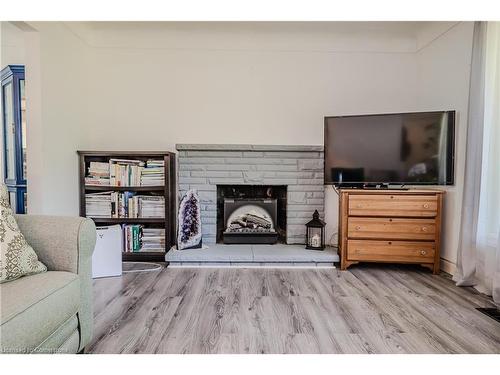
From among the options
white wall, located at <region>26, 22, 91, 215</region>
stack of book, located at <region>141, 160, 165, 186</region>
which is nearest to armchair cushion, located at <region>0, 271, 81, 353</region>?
white wall, located at <region>26, 22, 91, 215</region>

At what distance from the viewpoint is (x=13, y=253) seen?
4.43ft

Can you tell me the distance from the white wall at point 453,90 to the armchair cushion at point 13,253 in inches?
122

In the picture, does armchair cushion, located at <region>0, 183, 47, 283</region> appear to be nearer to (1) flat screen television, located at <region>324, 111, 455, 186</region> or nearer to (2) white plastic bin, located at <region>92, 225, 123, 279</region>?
(2) white plastic bin, located at <region>92, 225, 123, 279</region>

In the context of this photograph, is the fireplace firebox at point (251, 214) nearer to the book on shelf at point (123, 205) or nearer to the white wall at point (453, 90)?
the book on shelf at point (123, 205)

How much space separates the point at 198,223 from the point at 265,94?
1.59 m

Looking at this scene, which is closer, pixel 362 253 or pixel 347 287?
pixel 347 287

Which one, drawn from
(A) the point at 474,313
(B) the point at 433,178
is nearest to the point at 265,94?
(B) the point at 433,178

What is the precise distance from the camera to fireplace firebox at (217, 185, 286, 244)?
11.2ft

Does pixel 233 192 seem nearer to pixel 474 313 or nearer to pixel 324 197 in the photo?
pixel 324 197

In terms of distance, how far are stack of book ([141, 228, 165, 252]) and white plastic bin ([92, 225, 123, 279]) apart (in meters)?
0.42

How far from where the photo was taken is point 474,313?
2.05 meters

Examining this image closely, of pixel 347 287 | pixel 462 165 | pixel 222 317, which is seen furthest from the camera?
pixel 462 165

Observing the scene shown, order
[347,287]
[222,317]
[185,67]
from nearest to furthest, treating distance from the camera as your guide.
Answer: [222,317] → [347,287] → [185,67]

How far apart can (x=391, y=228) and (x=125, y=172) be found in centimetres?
264
